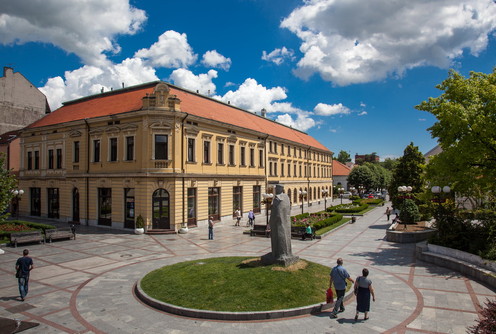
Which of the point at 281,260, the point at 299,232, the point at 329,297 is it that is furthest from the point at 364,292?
the point at 299,232

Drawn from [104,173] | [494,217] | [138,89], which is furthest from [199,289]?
[138,89]

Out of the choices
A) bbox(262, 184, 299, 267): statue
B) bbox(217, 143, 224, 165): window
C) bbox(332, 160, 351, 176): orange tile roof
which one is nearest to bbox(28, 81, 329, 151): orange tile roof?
bbox(217, 143, 224, 165): window

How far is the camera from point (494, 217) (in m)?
16.0

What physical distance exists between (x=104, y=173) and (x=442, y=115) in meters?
26.2

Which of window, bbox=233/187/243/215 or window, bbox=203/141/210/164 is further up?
window, bbox=203/141/210/164

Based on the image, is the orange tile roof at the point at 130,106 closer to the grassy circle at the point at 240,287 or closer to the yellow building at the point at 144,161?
the yellow building at the point at 144,161

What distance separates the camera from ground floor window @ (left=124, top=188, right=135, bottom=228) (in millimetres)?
27469

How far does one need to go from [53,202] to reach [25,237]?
14847 mm

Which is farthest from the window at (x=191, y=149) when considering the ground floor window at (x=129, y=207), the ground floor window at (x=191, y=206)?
the ground floor window at (x=129, y=207)

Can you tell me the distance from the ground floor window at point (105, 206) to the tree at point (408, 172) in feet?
89.8

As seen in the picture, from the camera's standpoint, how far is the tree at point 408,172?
106 feet

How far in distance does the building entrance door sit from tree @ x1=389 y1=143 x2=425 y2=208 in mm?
22171

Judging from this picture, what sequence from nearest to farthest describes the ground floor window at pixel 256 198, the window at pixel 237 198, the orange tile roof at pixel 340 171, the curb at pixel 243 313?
1. the curb at pixel 243 313
2. the window at pixel 237 198
3. the ground floor window at pixel 256 198
4. the orange tile roof at pixel 340 171

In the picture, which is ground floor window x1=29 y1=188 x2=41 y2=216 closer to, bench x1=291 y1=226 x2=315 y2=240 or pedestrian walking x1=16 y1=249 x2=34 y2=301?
pedestrian walking x1=16 y1=249 x2=34 y2=301
